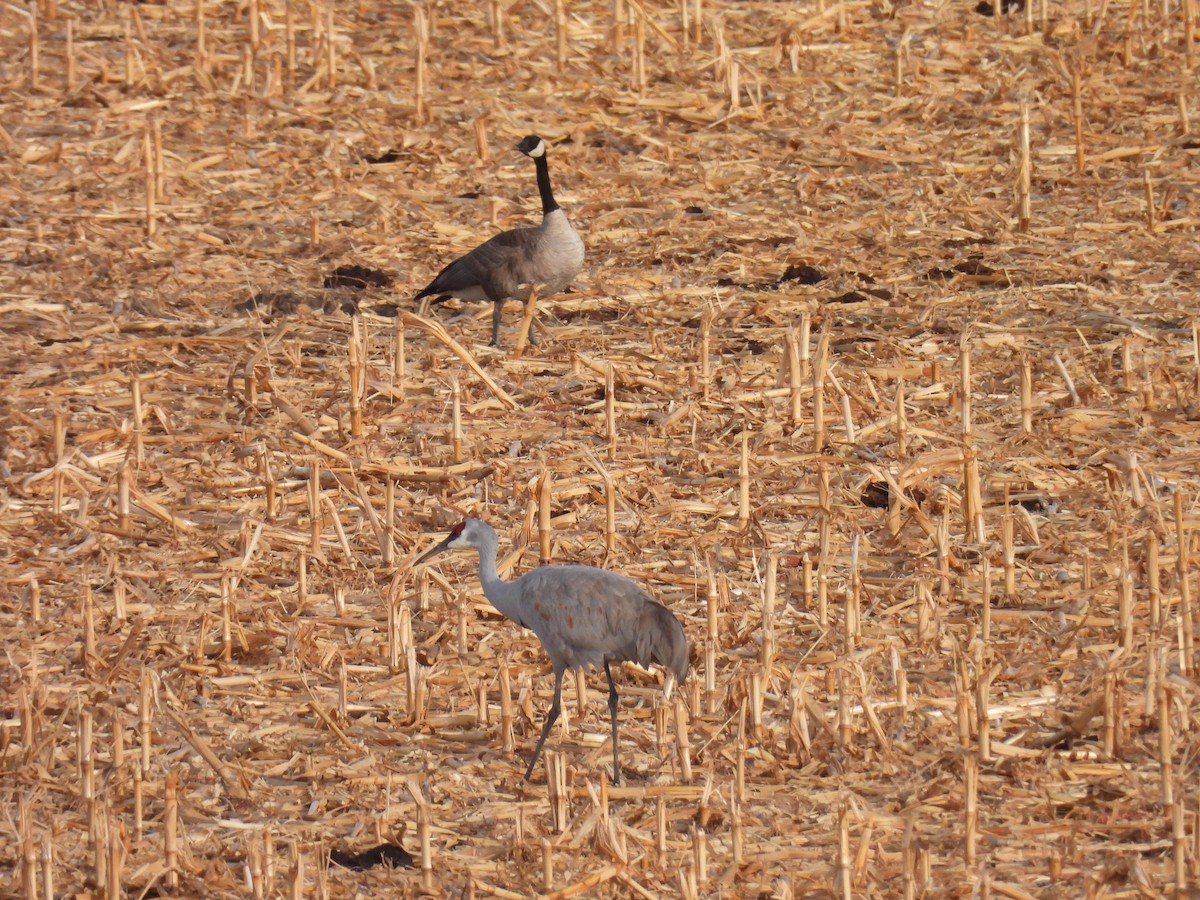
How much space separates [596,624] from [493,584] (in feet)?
2.47

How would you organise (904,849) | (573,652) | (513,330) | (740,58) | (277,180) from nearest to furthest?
(904,849), (573,652), (513,330), (277,180), (740,58)

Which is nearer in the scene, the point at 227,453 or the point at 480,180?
the point at 227,453

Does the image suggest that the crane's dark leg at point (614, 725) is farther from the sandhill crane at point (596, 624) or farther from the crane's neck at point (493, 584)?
the crane's neck at point (493, 584)

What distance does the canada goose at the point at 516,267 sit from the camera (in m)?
13.7

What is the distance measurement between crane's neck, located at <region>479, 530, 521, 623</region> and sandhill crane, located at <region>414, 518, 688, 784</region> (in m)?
0.08

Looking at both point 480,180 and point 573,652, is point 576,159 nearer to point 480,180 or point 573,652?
point 480,180

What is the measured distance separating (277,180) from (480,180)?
166cm

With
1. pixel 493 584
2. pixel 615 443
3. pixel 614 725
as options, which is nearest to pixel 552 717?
pixel 614 725

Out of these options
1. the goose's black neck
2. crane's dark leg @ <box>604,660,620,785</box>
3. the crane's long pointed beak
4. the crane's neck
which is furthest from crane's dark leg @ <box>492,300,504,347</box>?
crane's dark leg @ <box>604,660,620,785</box>

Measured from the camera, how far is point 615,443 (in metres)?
11.9

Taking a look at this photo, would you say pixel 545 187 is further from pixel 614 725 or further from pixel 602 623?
pixel 614 725

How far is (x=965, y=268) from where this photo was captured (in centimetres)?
1459

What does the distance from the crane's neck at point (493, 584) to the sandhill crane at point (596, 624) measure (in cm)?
8

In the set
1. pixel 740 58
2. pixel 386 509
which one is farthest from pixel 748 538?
pixel 740 58
